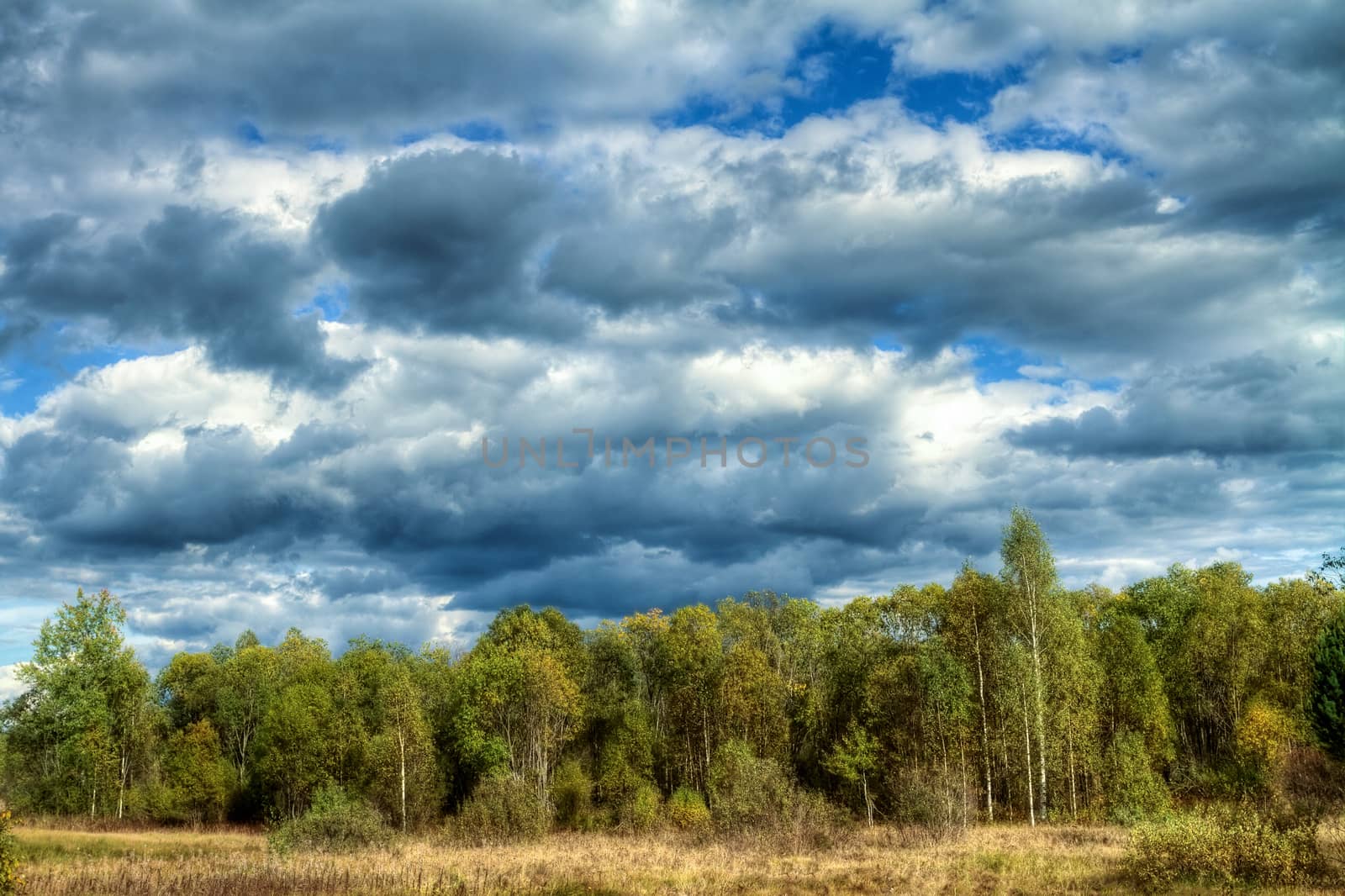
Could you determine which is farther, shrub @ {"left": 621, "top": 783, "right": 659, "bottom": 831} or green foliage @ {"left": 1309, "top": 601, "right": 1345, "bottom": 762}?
shrub @ {"left": 621, "top": 783, "right": 659, "bottom": 831}

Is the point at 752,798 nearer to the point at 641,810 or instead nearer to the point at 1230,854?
the point at 641,810

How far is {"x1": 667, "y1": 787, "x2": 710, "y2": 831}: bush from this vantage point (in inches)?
2160

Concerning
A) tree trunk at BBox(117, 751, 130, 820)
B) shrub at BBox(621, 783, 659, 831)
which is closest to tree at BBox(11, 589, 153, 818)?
tree trunk at BBox(117, 751, 130, 820)

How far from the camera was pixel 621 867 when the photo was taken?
36125 mm

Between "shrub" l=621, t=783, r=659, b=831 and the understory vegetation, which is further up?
the understory vegetation

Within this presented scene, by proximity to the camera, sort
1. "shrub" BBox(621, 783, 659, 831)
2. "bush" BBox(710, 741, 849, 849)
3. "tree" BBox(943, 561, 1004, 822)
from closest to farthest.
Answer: "bush" BBox(710, 741, 849, 849), "shrub" BBox(621, 783, 659, 831), "tree" BBox(943, 561, 1004, 822)

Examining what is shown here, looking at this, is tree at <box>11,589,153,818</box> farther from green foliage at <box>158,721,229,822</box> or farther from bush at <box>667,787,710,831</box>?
bush at <box>667,787,710,831</box>

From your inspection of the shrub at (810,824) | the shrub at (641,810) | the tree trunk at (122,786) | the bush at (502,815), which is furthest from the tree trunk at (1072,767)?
the tree trunk at (122,786)

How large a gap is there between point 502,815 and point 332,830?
1149cm

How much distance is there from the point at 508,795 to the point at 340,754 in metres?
20.0

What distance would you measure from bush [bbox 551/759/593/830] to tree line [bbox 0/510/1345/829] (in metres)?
0.16

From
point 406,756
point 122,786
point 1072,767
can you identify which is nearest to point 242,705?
point 122,786

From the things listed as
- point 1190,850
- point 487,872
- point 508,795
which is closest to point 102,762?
point 508,795

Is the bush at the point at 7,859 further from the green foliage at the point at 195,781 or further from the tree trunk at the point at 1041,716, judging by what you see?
the green foliage at the point at 195,781
